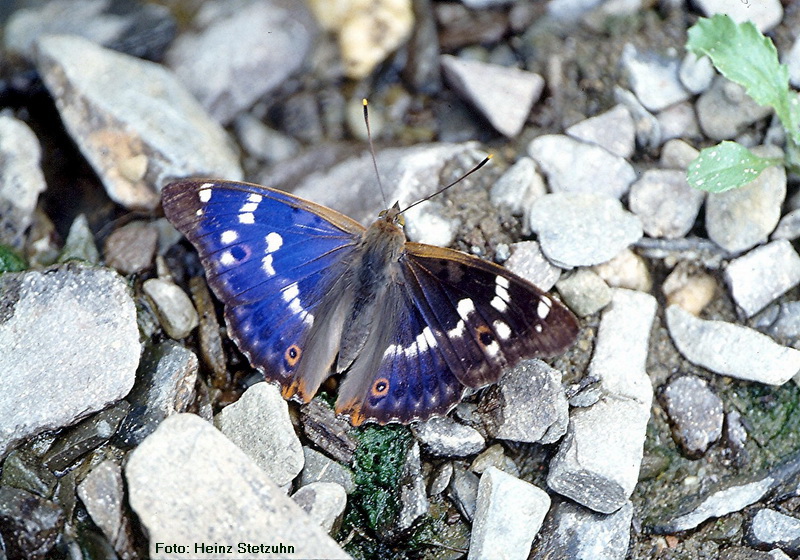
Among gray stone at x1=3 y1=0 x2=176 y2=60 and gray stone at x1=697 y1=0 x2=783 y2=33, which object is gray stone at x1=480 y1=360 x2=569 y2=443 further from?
gray stone at x1=3 y1=0 x2=176 y2=60

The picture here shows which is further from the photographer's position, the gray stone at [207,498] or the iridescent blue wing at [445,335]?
the iridescent blue wing at [445,335]

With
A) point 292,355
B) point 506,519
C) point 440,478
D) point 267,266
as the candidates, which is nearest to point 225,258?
point 267,266

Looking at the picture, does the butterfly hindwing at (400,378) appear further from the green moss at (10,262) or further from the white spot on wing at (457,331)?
the green moss at (10,262)

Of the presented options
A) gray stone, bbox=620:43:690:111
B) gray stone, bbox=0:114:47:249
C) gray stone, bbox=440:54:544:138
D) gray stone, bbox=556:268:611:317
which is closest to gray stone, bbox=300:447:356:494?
gray stone, bbox=556:268:611:317

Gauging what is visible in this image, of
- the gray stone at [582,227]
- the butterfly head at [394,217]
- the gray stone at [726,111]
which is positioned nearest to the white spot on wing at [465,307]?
the butterfly head at [394,217]

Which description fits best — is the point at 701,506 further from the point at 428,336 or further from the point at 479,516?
the point at 428,336

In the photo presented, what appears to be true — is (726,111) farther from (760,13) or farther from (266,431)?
(266,431)
